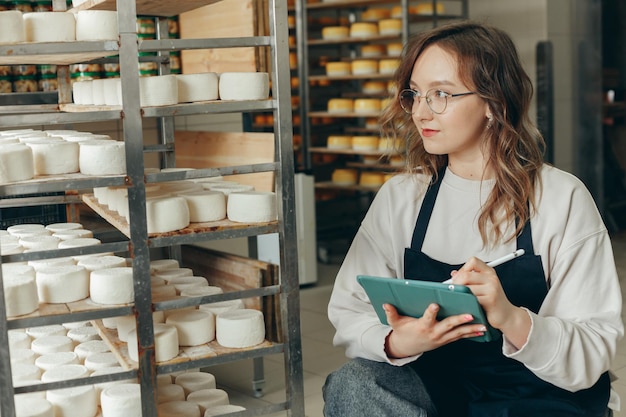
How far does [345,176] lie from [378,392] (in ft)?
16.8

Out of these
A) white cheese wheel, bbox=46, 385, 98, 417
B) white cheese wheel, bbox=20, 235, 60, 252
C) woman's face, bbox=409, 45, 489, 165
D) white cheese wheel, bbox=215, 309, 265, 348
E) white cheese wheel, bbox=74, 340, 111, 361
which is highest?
woman's face, bbox=409, 45, 489, 165

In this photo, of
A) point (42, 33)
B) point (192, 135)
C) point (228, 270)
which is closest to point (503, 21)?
point (192, 135)

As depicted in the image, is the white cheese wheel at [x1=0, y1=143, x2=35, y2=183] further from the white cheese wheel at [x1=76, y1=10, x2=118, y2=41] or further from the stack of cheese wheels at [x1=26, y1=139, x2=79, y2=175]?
the white cheese wheel at [x1=76, y1=10, x2=118, y2=41]

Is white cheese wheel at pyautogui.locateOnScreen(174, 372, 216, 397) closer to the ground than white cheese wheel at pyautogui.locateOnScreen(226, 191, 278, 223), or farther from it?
closer to the ground

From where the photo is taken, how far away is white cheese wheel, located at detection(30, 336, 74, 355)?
3.09 metres

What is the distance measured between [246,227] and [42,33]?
2.81 feet

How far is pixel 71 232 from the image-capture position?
3.30 meters

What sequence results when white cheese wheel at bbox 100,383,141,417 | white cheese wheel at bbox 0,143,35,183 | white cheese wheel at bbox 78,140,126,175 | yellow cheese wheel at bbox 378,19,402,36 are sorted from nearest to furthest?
1. white cheese wheel at bbox 0,143,35,183
2. white cheese wheel at bbox 78,140,126,175
3. white cheese wheel at bbox 100,383,141,417
4. yellow cheese wheel at bbox 378,19,402,36

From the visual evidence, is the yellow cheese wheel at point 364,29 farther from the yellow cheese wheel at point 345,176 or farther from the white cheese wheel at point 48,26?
the white cheese wheel at point 48,26

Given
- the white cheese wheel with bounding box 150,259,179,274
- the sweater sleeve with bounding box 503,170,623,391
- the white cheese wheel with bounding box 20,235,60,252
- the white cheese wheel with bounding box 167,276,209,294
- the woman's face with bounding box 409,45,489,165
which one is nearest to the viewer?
the sweater sleeve with bounding box 503,170,623,391

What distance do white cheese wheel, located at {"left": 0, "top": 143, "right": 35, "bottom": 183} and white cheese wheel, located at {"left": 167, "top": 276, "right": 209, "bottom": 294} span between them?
0.77 meters

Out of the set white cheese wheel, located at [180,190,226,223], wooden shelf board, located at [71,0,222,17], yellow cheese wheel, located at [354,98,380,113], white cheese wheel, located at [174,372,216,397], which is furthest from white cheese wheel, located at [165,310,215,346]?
yellow cheese wheel, located at [354,98,380,113]

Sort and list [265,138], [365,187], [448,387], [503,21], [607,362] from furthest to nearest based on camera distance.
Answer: [503,21] → [365,187] → [265,138] → [448,387] → [607,362]

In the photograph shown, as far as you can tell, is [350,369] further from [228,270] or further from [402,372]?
[228,270]
